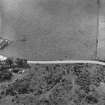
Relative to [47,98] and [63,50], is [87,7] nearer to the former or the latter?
[63,50]

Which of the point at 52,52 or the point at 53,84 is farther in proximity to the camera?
the point at 52,52

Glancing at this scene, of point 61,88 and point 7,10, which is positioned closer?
point 61,88

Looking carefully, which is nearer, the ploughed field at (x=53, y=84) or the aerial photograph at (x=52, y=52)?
the ploughed field at (x=53, y=84)

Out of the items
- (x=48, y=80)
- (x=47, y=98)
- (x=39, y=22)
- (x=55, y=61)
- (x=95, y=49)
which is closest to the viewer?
(x=47, y=98)

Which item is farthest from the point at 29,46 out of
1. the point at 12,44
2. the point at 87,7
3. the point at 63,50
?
the point at 87,7

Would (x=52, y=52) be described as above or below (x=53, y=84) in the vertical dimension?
above

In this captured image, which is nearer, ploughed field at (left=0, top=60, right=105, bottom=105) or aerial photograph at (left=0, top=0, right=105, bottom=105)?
ploughed field at (left=0, top=60, right=105, bottom=105)
